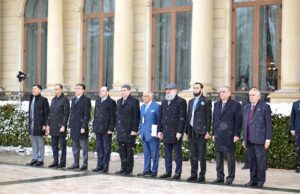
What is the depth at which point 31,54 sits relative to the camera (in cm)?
2369

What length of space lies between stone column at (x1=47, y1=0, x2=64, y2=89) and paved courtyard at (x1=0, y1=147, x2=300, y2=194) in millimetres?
7435

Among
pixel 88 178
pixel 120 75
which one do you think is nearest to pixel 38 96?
pixel 88 178

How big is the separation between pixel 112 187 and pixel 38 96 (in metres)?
4.43

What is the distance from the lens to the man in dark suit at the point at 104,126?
13.3 metres

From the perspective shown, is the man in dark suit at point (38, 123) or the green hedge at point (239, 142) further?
the man in dark suit at point (38, 123)

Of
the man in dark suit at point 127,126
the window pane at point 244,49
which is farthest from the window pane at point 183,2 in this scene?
the man in dark suit at point 127,126

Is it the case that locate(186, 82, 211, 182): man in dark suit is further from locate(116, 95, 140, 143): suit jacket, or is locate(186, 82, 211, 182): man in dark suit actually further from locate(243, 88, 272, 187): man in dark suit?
locate(116, 95, 140, 143): suit jacket

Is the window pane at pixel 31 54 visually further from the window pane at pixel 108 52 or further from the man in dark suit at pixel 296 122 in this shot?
the man in dark suit at pixel 296 122

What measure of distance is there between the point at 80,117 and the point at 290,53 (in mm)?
6261

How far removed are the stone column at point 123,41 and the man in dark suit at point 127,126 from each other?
267 inches

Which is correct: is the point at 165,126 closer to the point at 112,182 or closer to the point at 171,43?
the point at 112,182

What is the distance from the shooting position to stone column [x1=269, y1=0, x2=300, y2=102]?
1673cm

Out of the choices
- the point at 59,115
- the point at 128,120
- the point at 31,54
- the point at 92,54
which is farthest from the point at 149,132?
the point at 31,54

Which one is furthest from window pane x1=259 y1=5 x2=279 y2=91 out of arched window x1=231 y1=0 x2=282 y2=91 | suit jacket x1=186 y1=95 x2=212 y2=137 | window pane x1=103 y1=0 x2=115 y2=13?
suit jacket x1=186 y1=95 x2=212 y2=137
